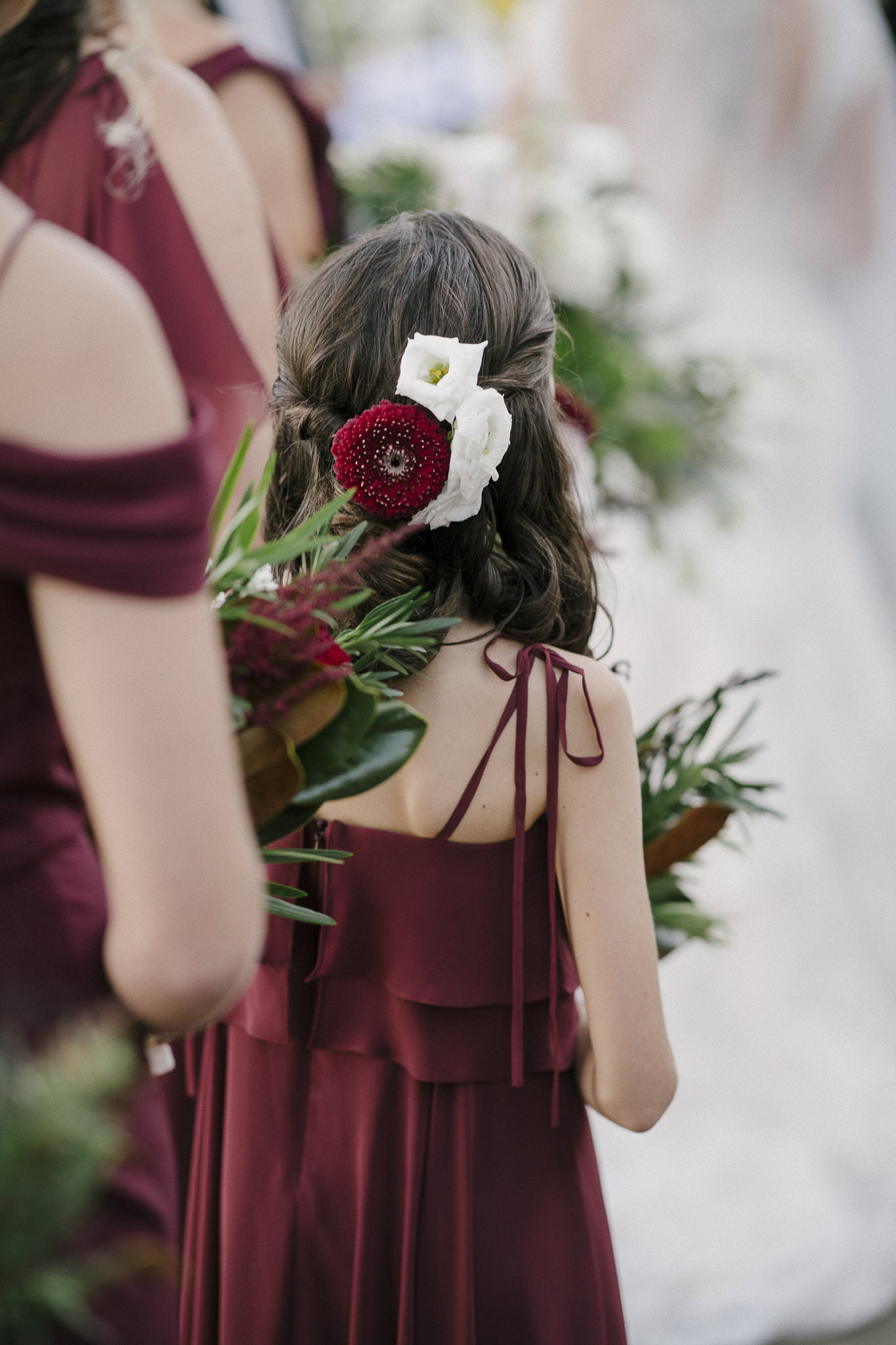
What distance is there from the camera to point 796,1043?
8.54 ft

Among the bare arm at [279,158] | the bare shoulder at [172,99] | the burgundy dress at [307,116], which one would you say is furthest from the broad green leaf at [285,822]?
the burgundy dress at [307,116]

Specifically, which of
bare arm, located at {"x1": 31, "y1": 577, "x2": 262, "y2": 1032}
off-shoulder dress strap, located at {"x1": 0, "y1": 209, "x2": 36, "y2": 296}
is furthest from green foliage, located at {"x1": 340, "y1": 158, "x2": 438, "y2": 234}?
bare arm, located at {"x1": 31, "y1": 577, "x2": 262, "y2": 1032}

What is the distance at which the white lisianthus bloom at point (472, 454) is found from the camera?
3.34ft

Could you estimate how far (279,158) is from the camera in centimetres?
210

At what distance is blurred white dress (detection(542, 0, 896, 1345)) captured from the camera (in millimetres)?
2307

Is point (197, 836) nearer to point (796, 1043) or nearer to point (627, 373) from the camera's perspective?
point (627, 373)

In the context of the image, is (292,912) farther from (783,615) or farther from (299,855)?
(783,615)

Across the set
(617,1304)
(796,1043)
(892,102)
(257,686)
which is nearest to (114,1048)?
(257,686)

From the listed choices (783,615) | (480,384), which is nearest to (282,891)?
(480,384)

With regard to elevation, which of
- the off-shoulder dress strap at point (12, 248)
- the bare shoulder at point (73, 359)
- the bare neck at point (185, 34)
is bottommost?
the bare shoulder at point (73, 359)

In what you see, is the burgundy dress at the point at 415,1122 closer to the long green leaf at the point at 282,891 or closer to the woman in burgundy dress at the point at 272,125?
the long green leaf at the point at 282,891

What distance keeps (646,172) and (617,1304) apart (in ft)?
9.54

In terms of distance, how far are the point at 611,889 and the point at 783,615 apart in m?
2.14

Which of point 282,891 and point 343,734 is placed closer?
point 343,734
